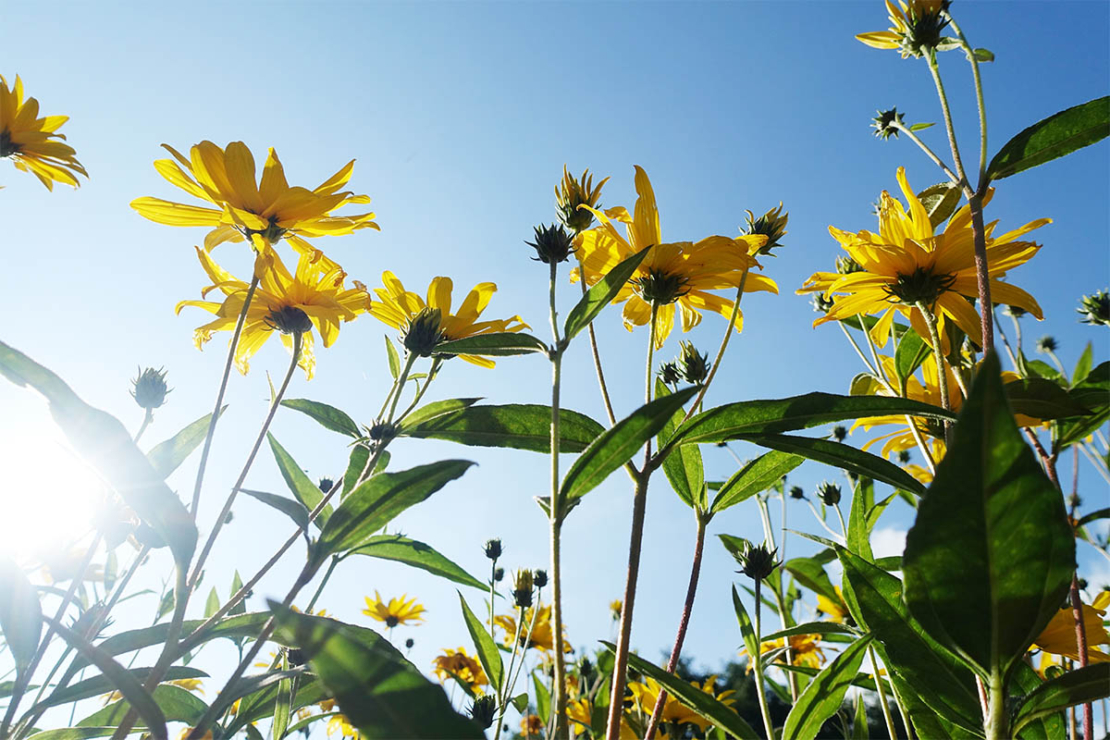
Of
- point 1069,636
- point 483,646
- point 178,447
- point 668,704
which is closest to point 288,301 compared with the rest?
point 178,447

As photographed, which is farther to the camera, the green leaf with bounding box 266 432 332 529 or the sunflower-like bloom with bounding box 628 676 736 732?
the sunflower-like bloom with bounding box 628 676 736 732

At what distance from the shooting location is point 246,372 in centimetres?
144

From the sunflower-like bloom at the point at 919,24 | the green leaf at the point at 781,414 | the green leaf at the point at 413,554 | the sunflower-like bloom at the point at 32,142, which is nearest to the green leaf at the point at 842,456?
the green leaf at the point at 781,414

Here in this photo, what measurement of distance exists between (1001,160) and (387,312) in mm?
1156

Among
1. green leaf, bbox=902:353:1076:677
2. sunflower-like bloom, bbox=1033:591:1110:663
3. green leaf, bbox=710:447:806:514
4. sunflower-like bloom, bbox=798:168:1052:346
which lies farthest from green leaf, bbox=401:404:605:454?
sunflower-like bloom, bbox=1033:591:1110:663

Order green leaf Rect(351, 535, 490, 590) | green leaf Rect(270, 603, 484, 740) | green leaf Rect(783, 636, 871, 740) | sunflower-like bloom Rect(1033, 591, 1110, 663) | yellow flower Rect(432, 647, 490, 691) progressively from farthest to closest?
1. yellow flower Rect(432, 647, 490, 691)
2. sunflower-like bloom Rect(1033, 591, 1110, 663)
3. green leaf Rect(351, 535, 490, 590)
4. green leaf Rect(783, 636, 871, 740)
5. green leaf Rect(270, 603, 484, 740)

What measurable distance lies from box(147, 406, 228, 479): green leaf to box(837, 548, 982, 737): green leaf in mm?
989

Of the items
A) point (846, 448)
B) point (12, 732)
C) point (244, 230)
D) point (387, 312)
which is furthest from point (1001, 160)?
point (12, 732)

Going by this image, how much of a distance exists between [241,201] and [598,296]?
0.70 metres

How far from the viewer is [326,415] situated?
116 cm

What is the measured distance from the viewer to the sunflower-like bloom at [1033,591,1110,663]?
1341mm

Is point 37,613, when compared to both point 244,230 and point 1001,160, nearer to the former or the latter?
point 244,230

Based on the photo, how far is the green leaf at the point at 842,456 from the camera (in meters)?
0.89

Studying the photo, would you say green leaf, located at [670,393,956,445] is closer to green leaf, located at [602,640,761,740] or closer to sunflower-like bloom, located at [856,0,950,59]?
green leaf, located at [602,640,761,740]
